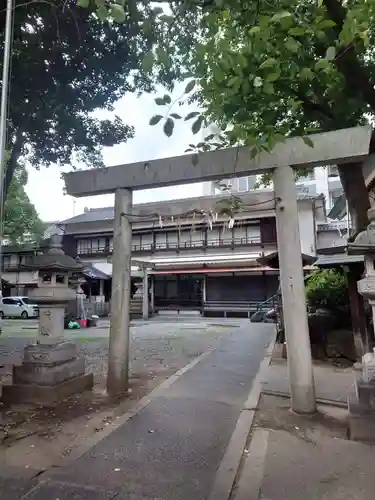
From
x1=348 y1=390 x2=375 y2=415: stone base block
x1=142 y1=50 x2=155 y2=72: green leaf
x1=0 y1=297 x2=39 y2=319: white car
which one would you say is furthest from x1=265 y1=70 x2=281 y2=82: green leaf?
x1=0 y1=297 x2=39 y2=319: white car

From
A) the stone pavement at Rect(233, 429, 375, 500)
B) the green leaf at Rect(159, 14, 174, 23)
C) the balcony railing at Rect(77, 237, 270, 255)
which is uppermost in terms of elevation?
the balcony railing at Rect(77, 237, 270, 255)

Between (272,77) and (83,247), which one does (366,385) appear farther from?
(83,247)

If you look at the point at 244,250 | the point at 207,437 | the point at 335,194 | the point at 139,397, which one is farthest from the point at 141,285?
the point at 207,437

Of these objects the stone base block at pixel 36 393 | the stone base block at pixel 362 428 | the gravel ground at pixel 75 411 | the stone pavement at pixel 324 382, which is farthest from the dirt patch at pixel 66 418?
the stone base block at pixel 362 428

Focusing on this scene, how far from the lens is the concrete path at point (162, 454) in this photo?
314 cm

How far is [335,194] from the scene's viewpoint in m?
35.9

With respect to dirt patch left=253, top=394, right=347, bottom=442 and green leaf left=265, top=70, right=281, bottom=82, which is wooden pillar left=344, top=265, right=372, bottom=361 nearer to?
dirt patch left=253, top=394, right=347, bottom=442

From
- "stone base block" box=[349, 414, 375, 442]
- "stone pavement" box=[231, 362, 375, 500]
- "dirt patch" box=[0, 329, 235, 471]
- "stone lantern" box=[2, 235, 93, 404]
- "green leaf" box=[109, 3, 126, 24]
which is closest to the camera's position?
"green leaf" box=[109, 3, 126, 24]

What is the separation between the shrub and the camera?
10.7 meters

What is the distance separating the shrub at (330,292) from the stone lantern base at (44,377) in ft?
25.4

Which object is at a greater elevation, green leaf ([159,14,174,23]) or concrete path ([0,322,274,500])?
green leaf ([159,14,174,23])

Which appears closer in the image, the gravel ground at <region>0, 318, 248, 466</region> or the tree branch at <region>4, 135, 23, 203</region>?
the gravel ground at <region>0, 318, 248, 466</region>

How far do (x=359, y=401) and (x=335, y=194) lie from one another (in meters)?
35.0

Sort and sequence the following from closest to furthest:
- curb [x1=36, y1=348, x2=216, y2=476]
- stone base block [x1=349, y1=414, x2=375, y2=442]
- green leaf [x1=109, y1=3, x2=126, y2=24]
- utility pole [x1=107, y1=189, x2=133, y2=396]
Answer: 1. green leaf [x1=109, y1=3, x2=126, y2=24]
2. curb [x1=36, y1=348, x2=216, y2=476]
3. stone base block [x1=349, y1=414, x2=375, y2=442]
4. utility pole [x1=107, y1=189, x2=133, y2=396]
